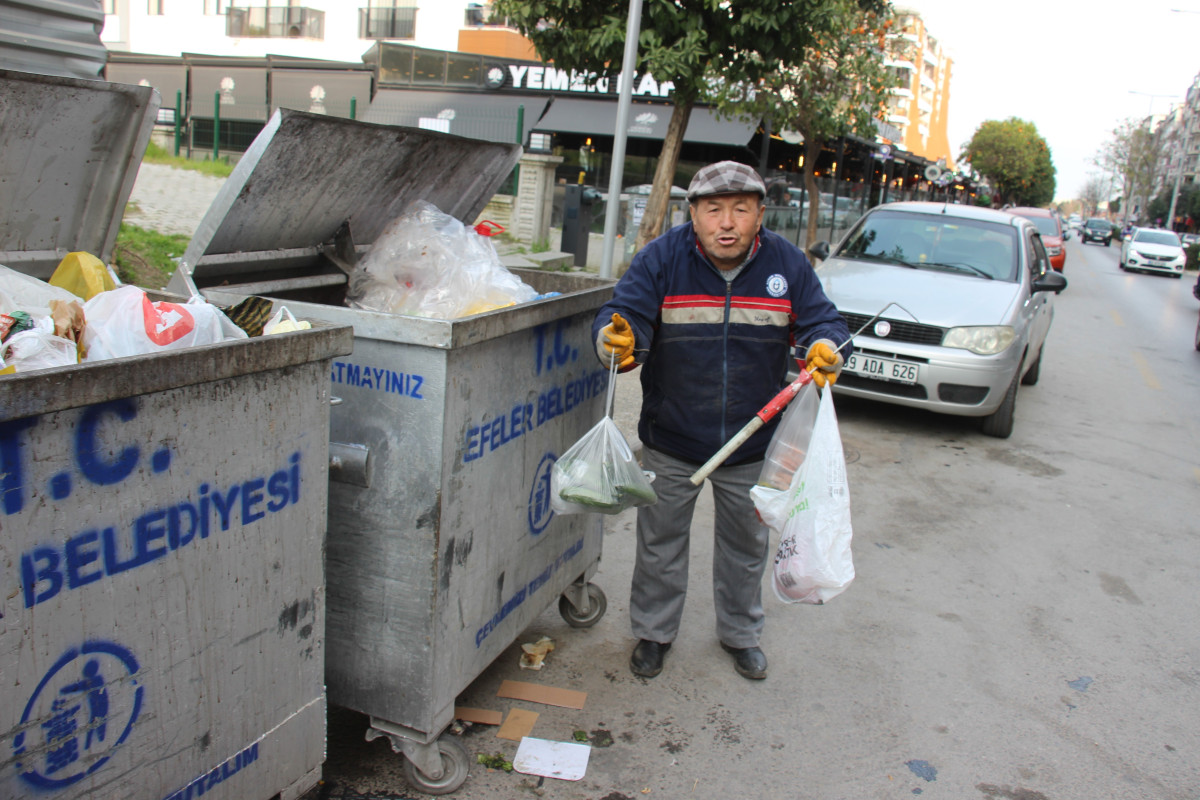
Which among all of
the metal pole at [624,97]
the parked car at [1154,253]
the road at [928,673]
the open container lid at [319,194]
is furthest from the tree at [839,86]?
the parked car at [1154,253]

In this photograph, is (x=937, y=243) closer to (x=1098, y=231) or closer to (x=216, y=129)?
(x=216, y=129)

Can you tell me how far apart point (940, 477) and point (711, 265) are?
3.53 metres

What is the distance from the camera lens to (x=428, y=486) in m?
2.27

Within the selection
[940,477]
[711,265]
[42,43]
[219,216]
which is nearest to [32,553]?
[219,216]

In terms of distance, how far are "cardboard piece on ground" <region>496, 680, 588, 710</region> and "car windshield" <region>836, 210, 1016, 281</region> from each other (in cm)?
536

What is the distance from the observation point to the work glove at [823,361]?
2734 millimetres

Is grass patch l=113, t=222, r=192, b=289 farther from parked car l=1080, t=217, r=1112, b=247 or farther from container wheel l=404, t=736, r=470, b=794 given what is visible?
parked car l=1080, t=217, r=1112, b=247

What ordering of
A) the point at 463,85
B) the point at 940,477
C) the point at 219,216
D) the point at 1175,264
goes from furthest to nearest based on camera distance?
the point at 1175,264 < the point at 463,85 < the point at 940,477 < the point at 219,216

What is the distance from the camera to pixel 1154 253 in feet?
92.2

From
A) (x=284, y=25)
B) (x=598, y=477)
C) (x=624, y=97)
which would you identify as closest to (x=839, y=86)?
(x=624, y=97)

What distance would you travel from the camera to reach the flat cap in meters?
2.80

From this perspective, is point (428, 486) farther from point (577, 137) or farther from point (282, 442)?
point (577, 137)

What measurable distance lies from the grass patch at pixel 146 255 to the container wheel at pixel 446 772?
4749 millimetres

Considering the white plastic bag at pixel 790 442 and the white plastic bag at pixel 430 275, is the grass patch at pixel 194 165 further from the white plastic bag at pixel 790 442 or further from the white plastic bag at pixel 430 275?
the white plastic bag at pixel 790 442
